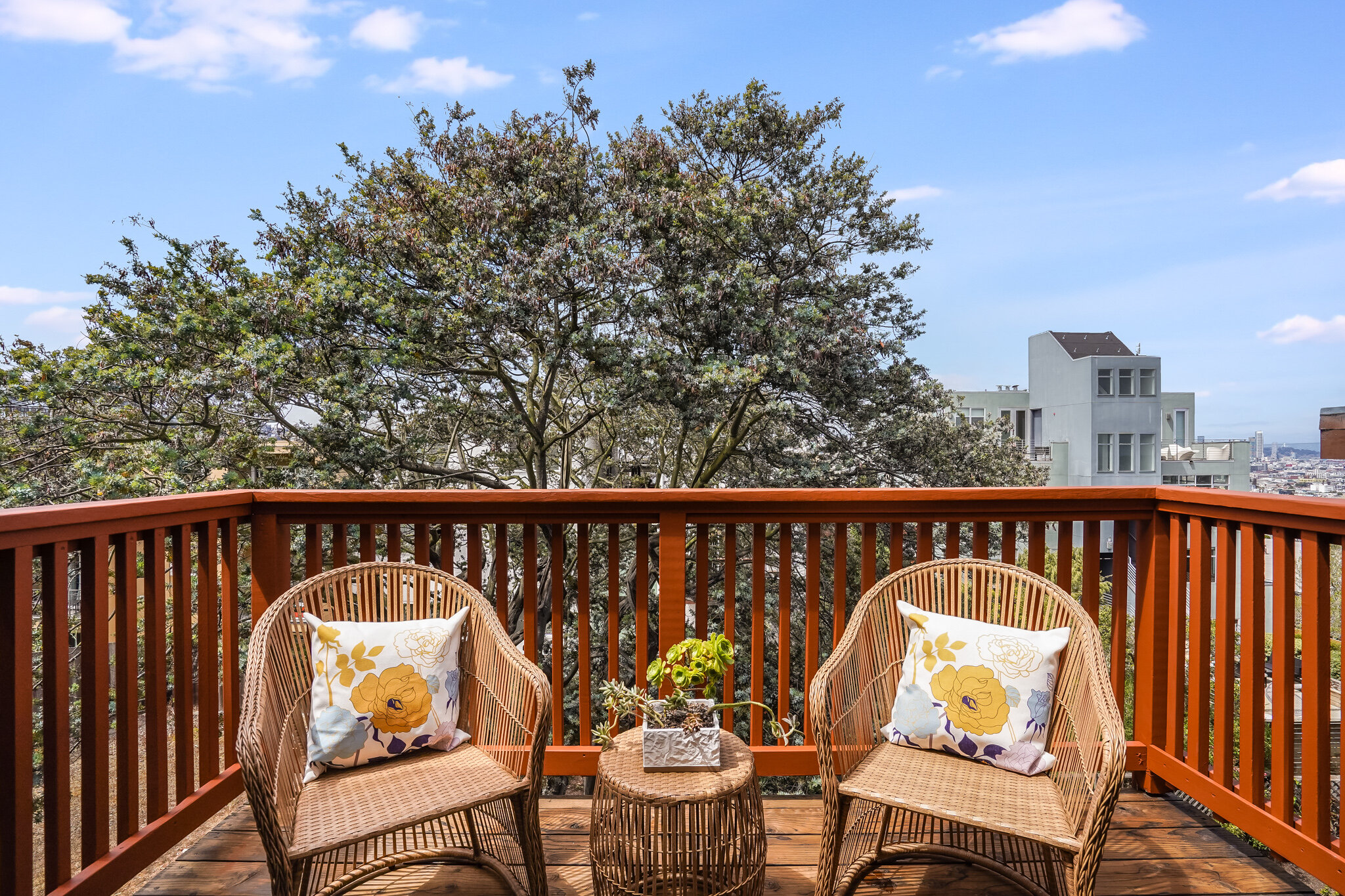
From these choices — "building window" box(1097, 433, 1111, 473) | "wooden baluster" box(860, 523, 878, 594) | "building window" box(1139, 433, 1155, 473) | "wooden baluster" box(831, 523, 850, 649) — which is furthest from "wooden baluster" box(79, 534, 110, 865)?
"building window" box(1139, 433, 1155, 473)

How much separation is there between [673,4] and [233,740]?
703 centimetres

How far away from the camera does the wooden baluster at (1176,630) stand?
7.12ft

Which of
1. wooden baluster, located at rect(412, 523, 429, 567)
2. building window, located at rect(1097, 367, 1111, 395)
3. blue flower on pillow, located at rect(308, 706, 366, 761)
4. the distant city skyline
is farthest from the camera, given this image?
building window, located at rect(1097, 367, 1111, 395)

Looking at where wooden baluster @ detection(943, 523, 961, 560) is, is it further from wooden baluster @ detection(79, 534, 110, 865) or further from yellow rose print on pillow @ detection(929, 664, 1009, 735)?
wooden baluster @ detection(79, 534, 110, 865)

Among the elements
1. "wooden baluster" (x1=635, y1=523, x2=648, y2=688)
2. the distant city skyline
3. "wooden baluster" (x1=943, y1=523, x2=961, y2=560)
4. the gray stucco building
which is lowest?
"wooden baluster" (x1=635, y1=523, x2=648, y2=688)

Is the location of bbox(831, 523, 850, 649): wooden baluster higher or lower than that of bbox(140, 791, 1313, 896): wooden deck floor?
higher

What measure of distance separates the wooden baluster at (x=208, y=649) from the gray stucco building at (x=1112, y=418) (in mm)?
12092

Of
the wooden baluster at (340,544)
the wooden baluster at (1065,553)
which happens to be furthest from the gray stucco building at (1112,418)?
the wooden baluster at (340,544)

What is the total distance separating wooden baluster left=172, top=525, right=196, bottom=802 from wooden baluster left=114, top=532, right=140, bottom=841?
0.12 metres

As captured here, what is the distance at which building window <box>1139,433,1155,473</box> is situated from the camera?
13.1 meters

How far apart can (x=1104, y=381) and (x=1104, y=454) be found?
1.39 meters

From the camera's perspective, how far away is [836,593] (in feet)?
7.41

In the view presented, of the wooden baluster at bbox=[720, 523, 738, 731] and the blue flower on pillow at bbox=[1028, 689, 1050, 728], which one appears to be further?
the wooden baluster at bbox=[720, 523, 738, 731]

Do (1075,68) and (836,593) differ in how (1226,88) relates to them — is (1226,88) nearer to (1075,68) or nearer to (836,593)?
(1075,68)
